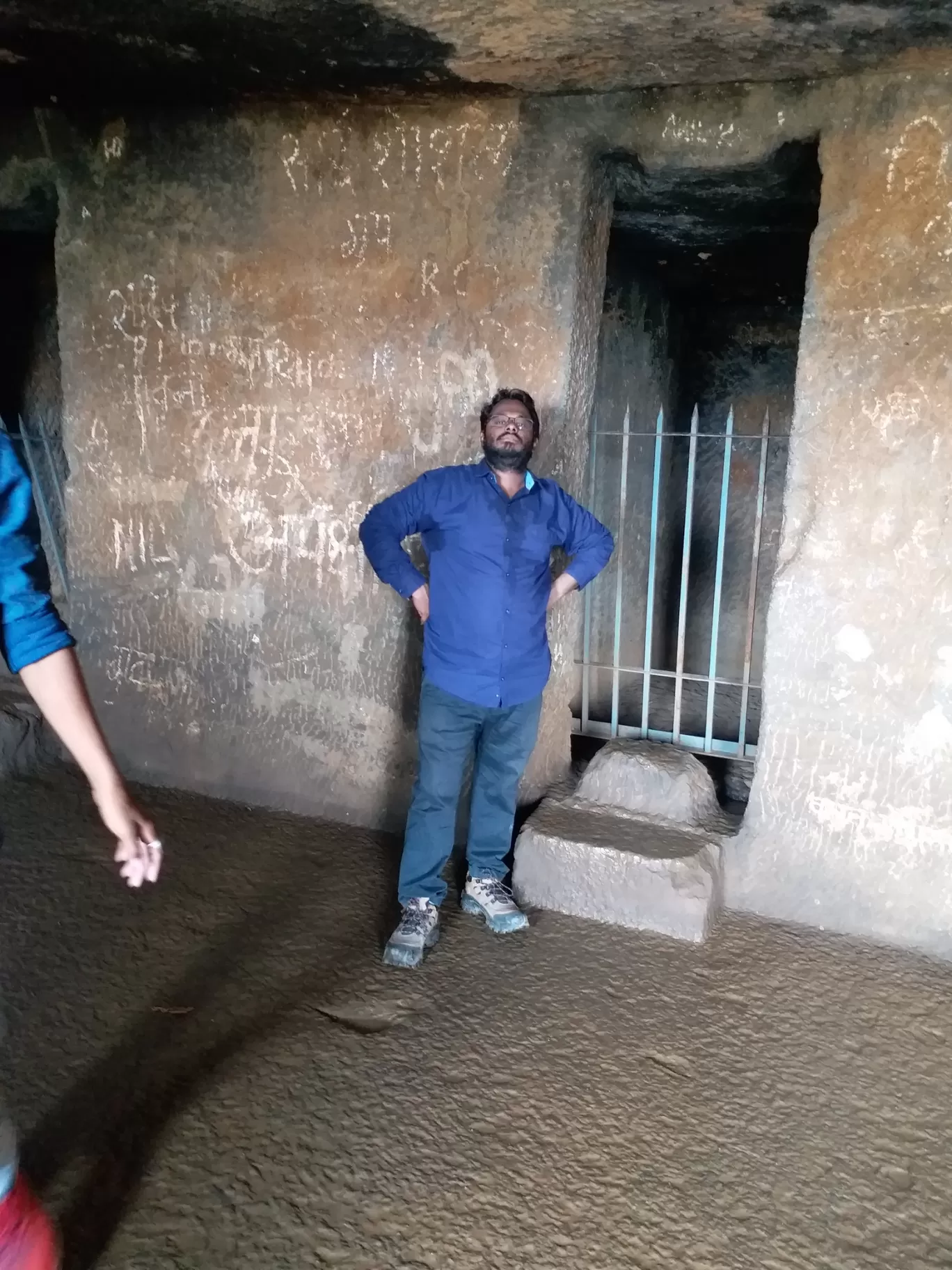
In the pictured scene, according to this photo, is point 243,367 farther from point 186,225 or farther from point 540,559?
point 540,559

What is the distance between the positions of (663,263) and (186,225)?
2.52 m

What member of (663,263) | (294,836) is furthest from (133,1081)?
(663,263)

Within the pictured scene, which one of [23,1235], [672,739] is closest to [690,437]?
[672,739]

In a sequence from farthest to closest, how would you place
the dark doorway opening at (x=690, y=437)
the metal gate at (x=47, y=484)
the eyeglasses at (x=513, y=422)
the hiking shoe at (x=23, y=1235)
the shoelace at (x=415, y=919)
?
the metal gate at (x=47, y=484)
the dark doorway opening at (x=690, y=437)
the shoelace at (x=415, y=919)
the eyeglasses at (x=513, y=422)
the hiking shoe at (x=23, y=1235)

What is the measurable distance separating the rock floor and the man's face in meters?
1.62

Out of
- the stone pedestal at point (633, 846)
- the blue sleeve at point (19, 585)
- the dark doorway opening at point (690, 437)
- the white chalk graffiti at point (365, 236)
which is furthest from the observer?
the dark doorway opening at point (690, 437)

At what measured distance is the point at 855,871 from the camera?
3320 millimetres

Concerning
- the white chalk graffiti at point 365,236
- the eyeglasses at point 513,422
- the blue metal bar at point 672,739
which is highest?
the white chalk graffiti at point 365,236

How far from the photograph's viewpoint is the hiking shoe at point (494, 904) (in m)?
3.30

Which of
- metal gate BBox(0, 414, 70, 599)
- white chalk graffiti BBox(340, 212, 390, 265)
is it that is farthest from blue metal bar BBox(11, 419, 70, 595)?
white chalk graffiti BBox(340, 212, 390, 265)

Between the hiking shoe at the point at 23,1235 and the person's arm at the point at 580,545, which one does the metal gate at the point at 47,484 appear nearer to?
the person's arm at the point at 580,545

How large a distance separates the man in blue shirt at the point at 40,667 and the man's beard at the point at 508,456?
1.72m

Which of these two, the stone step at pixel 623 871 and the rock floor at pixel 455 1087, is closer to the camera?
the rock floor at pixel 455 1087

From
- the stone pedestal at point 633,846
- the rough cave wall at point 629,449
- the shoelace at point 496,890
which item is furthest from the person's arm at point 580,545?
the rough cave wall at point 629,449
